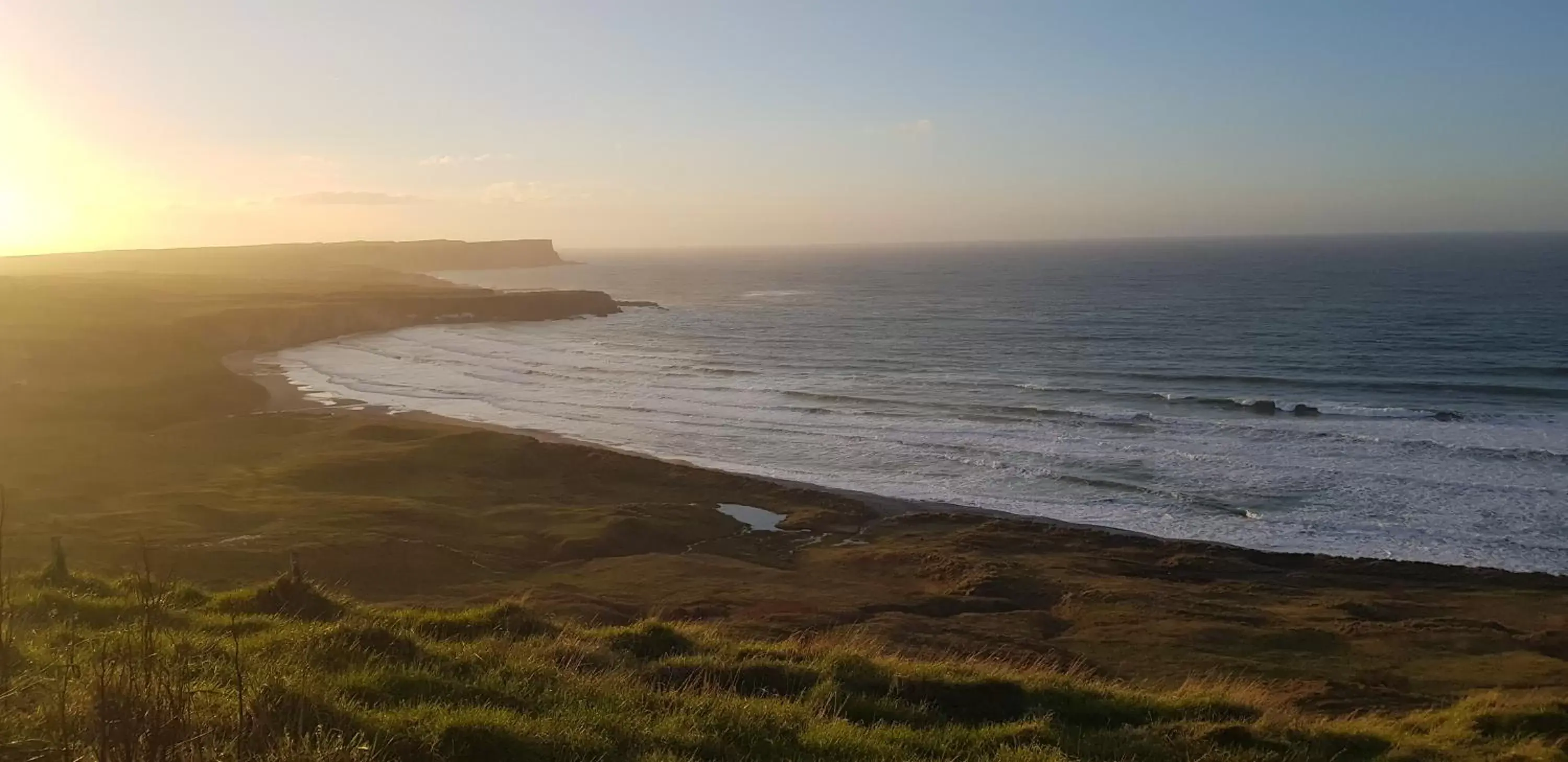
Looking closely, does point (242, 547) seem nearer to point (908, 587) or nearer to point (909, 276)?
point (908, 587)

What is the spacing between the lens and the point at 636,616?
65.5 ft

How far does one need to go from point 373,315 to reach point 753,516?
73.8 meters

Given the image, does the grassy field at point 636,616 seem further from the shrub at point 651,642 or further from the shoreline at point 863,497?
the shoreline at point 863,497

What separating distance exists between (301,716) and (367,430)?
37339mm

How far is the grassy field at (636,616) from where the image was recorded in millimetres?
7465

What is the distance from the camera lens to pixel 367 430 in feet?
133

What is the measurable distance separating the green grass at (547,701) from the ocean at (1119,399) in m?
18.1

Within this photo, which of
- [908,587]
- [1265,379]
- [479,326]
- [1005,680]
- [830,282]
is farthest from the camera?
[830,282]

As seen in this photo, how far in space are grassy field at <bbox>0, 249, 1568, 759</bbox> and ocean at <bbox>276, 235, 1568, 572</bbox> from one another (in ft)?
12.4

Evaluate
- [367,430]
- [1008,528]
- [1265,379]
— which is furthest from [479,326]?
[1008,528]

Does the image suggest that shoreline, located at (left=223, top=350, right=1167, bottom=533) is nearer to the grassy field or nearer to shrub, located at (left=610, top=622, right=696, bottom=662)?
the grassy field

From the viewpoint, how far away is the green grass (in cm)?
565

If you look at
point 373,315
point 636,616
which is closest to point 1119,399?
point 636,616

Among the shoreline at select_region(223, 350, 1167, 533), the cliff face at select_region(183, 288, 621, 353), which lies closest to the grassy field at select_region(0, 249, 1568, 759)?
the shoreline at select_region(223, 350, 1167, 533)
